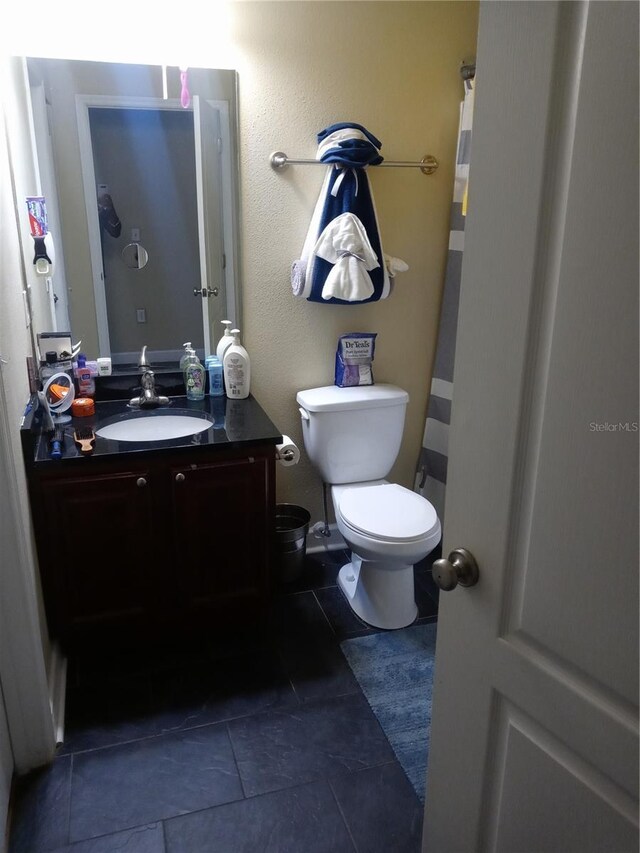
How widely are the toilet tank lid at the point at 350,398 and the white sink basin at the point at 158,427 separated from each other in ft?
1.44

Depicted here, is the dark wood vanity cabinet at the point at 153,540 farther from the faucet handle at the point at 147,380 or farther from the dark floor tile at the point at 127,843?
the dark floor tile at the point at 127,843

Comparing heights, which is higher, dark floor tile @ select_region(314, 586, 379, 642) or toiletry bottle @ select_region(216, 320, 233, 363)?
toiletry bottle @ select_region(216, 320, 233, 363)

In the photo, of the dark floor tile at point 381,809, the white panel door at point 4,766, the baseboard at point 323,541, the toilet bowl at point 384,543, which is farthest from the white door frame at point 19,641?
the baseboard at point 323,541

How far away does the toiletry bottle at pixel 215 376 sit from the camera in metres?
2.38

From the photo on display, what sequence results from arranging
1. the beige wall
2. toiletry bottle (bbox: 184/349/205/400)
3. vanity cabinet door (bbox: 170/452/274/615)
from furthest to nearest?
toiletry bottle (bbox: 184/349/205/400) < the beige wall < vanity cabinet door (bbox: 170/452/274/615)

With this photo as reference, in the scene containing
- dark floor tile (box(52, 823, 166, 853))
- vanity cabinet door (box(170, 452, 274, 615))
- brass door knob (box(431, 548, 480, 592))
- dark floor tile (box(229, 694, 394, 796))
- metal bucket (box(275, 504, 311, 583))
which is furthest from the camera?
metal bucket (box(275, 504, 311, 583))

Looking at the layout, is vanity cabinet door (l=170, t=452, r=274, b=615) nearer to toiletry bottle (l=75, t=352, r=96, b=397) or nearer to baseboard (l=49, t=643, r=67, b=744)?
baseboard (l=49, t=643, r=67, b=744)

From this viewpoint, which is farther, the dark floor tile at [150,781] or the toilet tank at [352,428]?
the toilet tank at [352,428]

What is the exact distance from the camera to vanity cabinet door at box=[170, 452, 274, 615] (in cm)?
200

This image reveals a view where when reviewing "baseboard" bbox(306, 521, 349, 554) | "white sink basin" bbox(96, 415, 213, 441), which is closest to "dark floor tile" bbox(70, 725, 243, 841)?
"white sink basin" bbox(96, 415, 213, 441)

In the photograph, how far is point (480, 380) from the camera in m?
0.93

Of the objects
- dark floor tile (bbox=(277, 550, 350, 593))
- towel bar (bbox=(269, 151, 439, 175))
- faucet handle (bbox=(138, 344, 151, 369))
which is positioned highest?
towel bar (bbox=(269, 151, 439, 175))

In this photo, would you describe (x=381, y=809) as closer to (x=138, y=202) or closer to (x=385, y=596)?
(x=385, y=596)

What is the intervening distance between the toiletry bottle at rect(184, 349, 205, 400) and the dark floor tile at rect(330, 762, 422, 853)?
1371mm
